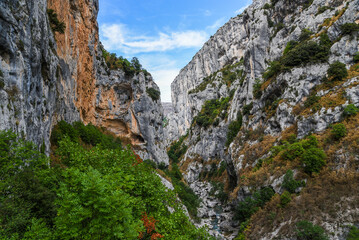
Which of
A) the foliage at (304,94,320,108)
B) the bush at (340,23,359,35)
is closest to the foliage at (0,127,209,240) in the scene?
the foliage at (304,94,320,108)

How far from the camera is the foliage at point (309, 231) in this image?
1316cm

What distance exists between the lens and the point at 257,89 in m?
36.1

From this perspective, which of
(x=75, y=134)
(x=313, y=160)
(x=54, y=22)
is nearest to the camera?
(x=313, y=160)

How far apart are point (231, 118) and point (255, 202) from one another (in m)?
30.7

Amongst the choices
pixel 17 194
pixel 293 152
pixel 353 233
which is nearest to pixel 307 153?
pixel 293 152

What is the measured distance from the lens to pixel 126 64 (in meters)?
42.0

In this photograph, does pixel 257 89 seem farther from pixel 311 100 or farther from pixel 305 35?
pixel 311 100

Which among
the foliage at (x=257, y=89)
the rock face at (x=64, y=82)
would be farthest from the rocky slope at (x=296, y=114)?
the rock face at (x=64, y=82)

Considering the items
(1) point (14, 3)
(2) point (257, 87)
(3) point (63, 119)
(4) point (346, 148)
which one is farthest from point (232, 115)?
(1) point (14, 3)

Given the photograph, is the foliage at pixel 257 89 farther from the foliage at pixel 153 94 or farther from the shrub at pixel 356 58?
the foliage at pixel 153 94

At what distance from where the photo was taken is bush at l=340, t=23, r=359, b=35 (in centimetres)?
2587

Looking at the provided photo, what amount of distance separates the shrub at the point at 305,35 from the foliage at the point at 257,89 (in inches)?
384

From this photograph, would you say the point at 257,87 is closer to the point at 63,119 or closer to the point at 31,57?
the point at 63,119

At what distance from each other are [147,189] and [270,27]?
4694 centimetres
